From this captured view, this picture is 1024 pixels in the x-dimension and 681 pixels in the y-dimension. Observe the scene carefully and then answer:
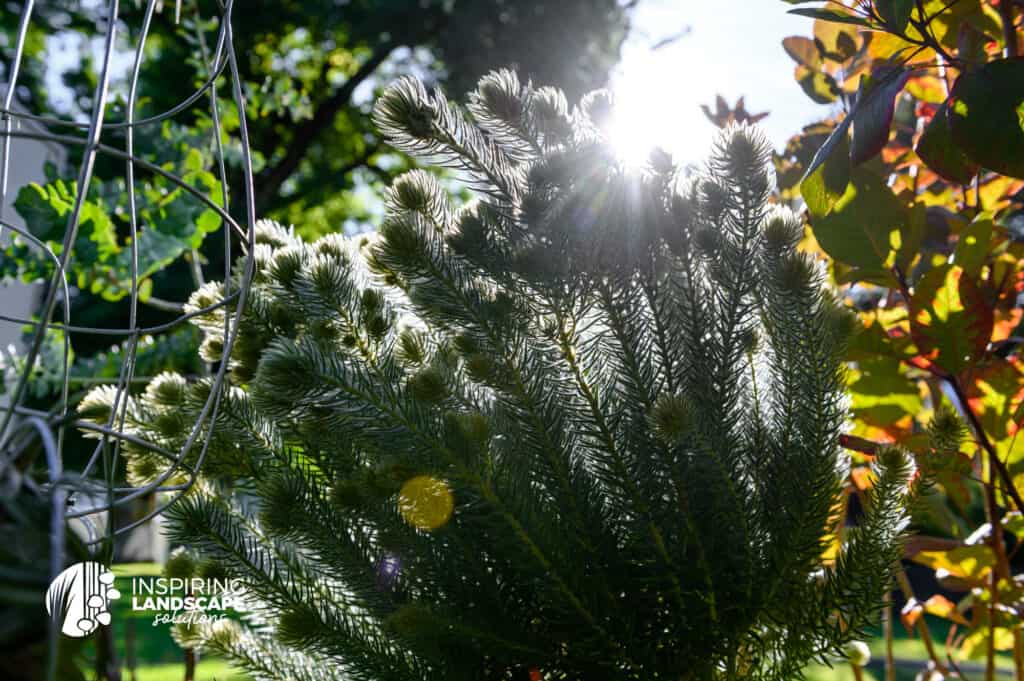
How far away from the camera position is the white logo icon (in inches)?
11.7

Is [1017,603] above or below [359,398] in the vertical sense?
below

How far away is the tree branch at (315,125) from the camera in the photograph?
710 centimetres

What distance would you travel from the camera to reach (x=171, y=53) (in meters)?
7.25

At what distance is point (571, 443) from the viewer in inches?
21.4

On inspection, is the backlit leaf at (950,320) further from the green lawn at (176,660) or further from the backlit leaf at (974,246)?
the green lawn at (176,660)

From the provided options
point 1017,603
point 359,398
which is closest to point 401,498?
point 359,398

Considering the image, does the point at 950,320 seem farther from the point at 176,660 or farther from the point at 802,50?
the point at 176,660

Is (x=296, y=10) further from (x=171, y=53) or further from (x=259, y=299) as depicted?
(x=259, y=299)

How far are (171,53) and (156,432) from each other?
306 inches

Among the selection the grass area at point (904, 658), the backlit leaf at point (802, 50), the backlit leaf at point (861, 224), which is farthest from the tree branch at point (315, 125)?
the backlit leaf at point (861, 224)

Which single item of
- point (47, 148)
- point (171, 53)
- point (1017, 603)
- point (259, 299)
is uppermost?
point (171, 53)

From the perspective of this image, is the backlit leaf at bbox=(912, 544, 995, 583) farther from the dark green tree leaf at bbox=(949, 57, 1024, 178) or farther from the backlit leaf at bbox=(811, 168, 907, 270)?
the dark green tree leaf at bbox=(949, 57, 1024, 178)

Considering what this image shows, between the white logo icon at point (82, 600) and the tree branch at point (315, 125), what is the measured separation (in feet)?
22.8

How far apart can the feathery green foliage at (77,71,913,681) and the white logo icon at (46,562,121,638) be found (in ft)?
0.62
